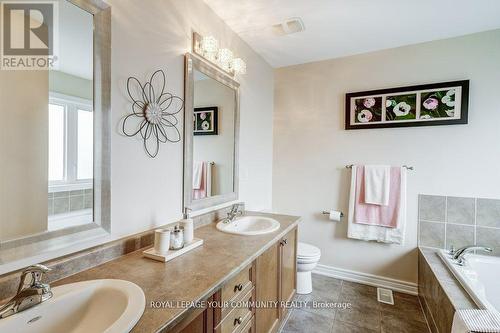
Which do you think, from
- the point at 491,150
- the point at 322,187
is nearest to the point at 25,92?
the point at 322,187

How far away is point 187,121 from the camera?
1.59 meters

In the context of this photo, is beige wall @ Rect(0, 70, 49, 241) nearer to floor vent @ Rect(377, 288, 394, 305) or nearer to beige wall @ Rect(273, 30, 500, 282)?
beige wall @ Rect(273, 30, 500, 282)

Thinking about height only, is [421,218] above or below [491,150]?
below

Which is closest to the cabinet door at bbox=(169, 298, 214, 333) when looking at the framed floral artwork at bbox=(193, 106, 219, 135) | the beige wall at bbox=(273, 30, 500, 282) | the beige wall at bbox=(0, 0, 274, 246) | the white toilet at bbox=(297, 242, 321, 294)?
the beige wall at bbox=(0, 0, 274, 246)

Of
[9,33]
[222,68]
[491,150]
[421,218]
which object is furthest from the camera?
[421,218]

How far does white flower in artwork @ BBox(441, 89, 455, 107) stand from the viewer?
218 cm

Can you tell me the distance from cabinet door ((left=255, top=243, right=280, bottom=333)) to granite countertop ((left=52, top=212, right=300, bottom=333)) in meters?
0.14

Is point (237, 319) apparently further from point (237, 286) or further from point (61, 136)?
point (61, 136)

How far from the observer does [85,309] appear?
0.85 m

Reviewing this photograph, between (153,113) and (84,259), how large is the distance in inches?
30.6

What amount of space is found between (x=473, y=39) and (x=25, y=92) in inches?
125

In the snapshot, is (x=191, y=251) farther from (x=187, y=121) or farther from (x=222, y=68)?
(x=222, y=68)

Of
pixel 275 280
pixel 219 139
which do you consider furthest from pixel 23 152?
pixel 275 280

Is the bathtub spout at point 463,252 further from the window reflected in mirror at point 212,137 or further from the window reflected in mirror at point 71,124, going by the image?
the window reflected in mirror at point 71,124
